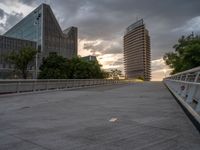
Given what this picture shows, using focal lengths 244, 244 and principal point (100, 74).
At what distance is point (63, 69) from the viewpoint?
4569 centimetres

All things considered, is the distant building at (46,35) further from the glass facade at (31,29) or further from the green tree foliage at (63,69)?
the green tree foliage at (63,69)

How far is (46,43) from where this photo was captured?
108 metres

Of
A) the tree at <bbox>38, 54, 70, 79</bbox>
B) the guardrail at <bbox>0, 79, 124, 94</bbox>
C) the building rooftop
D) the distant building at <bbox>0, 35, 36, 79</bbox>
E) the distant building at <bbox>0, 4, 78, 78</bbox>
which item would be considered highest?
the building rooftop

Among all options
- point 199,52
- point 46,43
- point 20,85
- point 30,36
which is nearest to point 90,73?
point 199,52

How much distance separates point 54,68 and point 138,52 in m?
101

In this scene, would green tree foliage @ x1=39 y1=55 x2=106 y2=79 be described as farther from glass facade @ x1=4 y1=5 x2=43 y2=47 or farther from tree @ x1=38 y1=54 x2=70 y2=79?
glass facade @ x1=4 y1=5 x2=43 y2=47

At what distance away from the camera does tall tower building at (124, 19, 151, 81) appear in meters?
136

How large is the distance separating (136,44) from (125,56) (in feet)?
47.2

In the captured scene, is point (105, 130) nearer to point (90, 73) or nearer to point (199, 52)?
point (199, 52)

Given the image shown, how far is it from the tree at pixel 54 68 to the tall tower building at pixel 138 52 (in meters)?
90.7

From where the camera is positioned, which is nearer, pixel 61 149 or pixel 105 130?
pixel 61 149

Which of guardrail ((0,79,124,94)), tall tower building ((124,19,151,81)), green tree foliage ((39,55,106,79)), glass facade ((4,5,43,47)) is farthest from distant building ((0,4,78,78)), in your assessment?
guardrail ((0,79,124,94))

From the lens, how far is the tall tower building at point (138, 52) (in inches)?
5359

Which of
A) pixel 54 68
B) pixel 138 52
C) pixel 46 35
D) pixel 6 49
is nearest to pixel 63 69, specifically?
pixel 54 68
